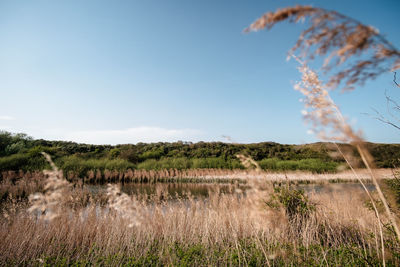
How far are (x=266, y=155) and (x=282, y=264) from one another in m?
35.5

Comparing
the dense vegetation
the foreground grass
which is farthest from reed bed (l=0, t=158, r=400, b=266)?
the dense vegetation

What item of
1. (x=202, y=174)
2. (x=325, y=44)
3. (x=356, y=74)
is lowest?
(x=202, y=174)

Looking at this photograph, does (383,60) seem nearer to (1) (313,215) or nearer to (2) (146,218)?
(1) (313,215)

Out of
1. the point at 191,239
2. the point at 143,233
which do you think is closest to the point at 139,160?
the point at 143,233

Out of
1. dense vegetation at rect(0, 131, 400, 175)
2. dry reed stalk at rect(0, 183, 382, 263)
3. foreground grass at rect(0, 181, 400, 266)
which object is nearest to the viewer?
foreground grass at rect(0, 181, 400, 266)

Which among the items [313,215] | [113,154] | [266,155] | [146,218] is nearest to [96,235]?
[146,218]

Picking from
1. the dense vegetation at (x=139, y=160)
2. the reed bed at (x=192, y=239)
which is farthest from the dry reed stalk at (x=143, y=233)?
the dense vegetation at (x=139, y=160)

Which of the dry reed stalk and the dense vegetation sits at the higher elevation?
the dense vegetation

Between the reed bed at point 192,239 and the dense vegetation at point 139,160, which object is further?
the dense vegetation at point 139,160

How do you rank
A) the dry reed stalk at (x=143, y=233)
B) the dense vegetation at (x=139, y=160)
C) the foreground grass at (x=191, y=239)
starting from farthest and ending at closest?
the dense vegetation at (x=139, y=160)
the dry reed stalk at (x=143, y=233)
the foreground grass at (x=191, y=239)

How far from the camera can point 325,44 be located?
1.04 meters

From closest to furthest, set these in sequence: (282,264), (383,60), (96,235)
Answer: (383,60) → (282,264) → (96,235)

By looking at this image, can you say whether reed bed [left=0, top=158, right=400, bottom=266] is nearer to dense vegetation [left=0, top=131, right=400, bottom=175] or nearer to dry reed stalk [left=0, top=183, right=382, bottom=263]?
dry reed stalk [left=0, top=183, right=382, bottom=263]

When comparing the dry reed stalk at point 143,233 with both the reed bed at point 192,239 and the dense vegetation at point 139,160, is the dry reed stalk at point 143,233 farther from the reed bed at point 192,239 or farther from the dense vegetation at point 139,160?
the dense vegetation at point 139,160
